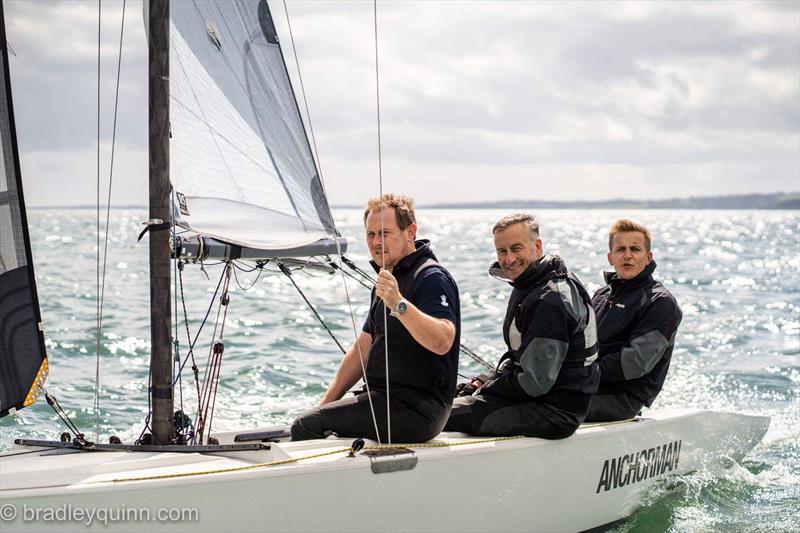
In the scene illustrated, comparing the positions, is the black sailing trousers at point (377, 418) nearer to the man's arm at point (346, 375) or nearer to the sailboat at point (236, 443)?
the sailboat at point (236, 443)

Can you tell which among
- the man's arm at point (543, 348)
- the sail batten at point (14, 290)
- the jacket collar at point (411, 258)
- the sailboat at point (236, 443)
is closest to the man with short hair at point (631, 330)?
the sailboat at point (236, 443)

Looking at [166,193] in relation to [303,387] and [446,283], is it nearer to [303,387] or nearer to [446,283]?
[446,283]

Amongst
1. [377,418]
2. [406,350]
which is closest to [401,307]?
[406,350]

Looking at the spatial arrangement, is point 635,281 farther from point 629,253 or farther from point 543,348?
point 543,348

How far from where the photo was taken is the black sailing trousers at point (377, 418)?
352 cm

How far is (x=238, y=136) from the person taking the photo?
3.99m

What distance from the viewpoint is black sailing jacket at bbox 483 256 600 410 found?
374cm

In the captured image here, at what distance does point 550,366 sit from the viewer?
12.4 ft

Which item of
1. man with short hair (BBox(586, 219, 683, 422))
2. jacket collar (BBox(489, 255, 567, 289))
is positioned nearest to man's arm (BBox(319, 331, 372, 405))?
jacket collar (BBox(489, 255, 567, 289))

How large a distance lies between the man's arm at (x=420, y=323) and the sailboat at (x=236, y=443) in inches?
17.7

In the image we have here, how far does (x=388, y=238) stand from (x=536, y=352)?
2.63 feet

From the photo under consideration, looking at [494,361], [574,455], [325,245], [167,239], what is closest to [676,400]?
[494,361]

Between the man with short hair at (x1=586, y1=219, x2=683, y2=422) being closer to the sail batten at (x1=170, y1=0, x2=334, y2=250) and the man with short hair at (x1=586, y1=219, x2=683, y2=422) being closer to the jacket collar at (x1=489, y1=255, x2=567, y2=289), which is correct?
the jacket collar at (x1=489, y1=255, x2=567, y2=289)

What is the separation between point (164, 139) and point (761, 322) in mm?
10469
